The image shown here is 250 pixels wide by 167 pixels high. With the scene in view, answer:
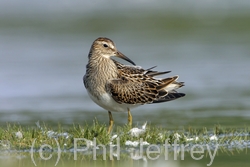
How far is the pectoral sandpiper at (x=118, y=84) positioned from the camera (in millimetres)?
13344

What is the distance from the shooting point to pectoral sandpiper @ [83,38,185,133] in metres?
13.3

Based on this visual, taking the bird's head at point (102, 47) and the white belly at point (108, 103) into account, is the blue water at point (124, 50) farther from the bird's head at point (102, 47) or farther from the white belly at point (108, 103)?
the white belly at point (108, 103)

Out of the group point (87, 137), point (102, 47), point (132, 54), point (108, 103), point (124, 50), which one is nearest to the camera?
point (87, 137)

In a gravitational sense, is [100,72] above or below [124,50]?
below

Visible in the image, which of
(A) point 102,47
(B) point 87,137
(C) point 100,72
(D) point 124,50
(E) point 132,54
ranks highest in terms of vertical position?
(D) point 124,50

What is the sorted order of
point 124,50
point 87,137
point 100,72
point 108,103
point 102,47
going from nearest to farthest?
1. point 87,137
2. point 108,103
3. point 100,72
4. point 102,47
5. point 124,50

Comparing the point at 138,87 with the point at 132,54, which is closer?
the point at 138,87

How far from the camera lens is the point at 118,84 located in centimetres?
1341

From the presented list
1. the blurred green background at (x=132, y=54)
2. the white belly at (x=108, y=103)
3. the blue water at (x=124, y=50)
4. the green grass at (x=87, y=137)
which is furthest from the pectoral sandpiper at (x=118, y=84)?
the blue water at (x=124, y=50)

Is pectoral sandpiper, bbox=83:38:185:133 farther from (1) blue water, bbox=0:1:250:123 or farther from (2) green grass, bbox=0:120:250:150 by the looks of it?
(1) blue water, bbox=0:1:250:123

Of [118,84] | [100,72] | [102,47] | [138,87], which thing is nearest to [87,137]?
[118,84]

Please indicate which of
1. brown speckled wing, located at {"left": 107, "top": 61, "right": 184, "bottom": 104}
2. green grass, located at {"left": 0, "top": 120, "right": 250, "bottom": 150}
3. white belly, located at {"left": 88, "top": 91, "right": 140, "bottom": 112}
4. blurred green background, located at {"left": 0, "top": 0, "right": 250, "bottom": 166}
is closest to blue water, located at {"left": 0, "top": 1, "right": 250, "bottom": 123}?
blurred green background, located at {"left": 0, "top": 0, "right": 250, "bottom": 166}

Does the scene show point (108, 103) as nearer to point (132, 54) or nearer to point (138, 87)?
point (138, 87)

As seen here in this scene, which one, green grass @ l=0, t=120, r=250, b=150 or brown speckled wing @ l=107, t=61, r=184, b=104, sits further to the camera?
brown speckled wing @ l=107, t=61, r=184, b=104
